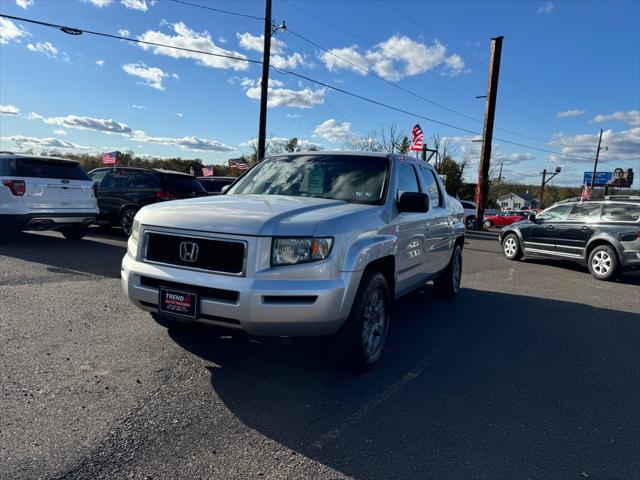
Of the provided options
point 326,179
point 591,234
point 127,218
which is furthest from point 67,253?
point 591,234

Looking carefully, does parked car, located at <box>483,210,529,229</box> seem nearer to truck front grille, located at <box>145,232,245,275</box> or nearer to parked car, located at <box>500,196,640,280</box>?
parked car, located at <box>500,196,640,280</box>

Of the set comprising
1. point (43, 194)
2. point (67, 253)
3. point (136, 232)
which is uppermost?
point (136, 232)

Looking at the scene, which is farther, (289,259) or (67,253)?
(67,253)

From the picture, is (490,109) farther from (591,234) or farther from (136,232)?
(136,232)

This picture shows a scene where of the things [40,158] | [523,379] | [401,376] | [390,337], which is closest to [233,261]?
[401,376]

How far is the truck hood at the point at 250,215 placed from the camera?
3.31 metres

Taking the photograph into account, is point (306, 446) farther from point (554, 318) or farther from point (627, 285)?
point (627, 285)

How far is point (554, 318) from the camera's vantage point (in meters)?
6.27

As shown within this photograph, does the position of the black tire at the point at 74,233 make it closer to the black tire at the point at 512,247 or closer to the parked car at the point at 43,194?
the parked car at the point at 43,194

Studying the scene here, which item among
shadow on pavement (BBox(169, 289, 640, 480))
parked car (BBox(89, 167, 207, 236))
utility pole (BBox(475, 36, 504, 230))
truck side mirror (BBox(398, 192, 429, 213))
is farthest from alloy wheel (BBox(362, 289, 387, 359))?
utility pole (BBox(475, 36, 504, 230))

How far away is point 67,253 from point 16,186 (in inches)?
65.3

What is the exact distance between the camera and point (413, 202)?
421cm

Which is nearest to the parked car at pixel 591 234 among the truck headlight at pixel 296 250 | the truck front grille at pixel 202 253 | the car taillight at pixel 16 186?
the truck headlight at pixel 296 250

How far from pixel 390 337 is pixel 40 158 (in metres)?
8.53
